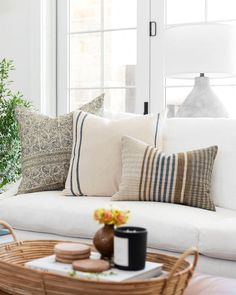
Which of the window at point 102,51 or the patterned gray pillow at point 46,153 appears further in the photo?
the window at point 102,51

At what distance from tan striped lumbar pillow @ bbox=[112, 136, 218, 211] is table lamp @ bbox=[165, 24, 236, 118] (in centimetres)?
61

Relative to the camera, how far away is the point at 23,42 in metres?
4.16

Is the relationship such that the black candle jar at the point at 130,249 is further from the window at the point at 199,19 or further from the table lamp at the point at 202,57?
the window at the point at 199,19

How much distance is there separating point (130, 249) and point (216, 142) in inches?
53.3

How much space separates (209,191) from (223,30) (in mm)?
1021

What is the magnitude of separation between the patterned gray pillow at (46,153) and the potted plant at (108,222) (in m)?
1.38

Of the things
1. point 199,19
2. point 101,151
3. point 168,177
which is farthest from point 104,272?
point 199,19

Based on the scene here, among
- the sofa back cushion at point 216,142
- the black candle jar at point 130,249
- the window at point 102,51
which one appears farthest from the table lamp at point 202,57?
the black candle jar at point 130,249

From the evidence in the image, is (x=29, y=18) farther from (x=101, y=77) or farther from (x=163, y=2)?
(x=163, y=2)

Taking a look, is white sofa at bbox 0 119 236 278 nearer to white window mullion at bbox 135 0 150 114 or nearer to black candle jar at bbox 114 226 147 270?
black candle jar at bbox 114 226 147 270

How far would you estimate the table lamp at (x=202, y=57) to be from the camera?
9.51 feet

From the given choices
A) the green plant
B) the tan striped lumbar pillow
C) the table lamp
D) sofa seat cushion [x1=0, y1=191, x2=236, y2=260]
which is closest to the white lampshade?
the table lamp

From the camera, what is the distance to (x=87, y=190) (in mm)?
2611

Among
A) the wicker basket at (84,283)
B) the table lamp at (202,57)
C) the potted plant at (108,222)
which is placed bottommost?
the wicker basket at (84,283)
